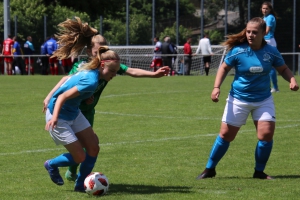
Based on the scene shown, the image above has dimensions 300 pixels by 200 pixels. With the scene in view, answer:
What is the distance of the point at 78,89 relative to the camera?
6.62m

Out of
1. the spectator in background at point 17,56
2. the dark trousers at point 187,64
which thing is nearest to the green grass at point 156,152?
the dark trousers at point 187,64

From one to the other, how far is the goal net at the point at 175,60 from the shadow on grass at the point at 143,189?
23347mm

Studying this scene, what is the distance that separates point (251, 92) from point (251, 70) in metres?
0.24

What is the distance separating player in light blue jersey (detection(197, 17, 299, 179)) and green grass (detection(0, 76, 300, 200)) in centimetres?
39

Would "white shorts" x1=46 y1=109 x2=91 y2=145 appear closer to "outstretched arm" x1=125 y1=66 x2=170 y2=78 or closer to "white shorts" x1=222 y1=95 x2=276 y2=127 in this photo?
"outstretched arm" x1=125 y1=66 x2=170 y2=78

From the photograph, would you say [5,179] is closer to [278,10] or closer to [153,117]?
[153,117]

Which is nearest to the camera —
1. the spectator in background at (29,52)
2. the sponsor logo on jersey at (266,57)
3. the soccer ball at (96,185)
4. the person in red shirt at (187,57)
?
the soccer ball at (96,185)

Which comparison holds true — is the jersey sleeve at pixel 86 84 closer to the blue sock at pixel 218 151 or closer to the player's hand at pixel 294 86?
the blue sock at pixel 218 151

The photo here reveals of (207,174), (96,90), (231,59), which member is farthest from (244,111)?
(96,90)

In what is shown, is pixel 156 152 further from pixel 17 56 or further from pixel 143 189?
pixel 17 56

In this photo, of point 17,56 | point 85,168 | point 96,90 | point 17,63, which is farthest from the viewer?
point 17,63

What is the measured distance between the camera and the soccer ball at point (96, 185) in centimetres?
686

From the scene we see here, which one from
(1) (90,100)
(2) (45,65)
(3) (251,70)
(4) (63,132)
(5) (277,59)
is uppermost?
(5) (277,59)

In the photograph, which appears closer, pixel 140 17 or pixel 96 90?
pixel 96 90
